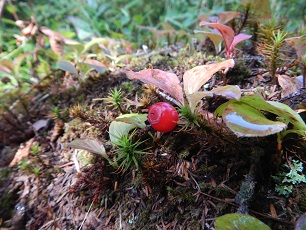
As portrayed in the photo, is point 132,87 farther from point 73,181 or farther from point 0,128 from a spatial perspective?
point 0,128

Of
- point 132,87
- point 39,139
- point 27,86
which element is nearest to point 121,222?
point 132,87

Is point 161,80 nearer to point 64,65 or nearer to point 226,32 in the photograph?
point 226,32

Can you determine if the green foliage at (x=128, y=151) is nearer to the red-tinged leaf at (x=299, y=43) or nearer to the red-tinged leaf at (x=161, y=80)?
the red-tinged leaf at (x=161, y=80)

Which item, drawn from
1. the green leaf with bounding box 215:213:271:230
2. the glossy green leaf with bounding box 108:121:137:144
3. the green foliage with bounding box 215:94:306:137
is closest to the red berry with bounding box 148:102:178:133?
the glossy green leaf with bounding box 108:121:137:144

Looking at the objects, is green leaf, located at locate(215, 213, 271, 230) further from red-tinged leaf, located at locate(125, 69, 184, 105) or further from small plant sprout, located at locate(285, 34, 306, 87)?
small plant sprout, located at locate(285, 34, 306, 87)

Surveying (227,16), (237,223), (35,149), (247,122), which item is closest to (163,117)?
(247,122)
